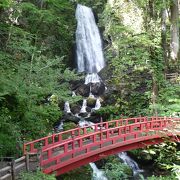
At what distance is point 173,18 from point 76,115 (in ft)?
32.7

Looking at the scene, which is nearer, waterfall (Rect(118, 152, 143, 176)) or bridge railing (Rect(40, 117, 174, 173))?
bridge railing (Rect(40, 117, 174, 173))

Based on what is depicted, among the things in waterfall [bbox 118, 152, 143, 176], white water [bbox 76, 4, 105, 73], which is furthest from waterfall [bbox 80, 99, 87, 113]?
waterfall [bbox 118, 152, 143, 176]

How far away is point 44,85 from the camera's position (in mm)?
12289

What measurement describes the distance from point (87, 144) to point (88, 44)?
1791 cm

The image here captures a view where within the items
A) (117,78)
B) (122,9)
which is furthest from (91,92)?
(122,9)

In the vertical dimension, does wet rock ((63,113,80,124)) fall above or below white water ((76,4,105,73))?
below

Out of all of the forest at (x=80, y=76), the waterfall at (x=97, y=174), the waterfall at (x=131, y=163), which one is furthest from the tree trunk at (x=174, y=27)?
the waterfall at (x=97, y=174)

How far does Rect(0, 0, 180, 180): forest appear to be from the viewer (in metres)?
11.6

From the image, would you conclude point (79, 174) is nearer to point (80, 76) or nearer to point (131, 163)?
point (131, 163)

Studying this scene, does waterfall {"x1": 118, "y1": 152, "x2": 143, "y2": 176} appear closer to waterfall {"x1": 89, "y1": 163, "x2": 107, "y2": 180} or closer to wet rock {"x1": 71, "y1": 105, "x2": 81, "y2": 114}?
waterfall {"x1": 89, "y1": 163, "x2": 107, "y2": 180}

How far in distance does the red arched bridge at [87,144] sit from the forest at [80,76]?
66cm

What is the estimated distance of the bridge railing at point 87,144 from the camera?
9878mm

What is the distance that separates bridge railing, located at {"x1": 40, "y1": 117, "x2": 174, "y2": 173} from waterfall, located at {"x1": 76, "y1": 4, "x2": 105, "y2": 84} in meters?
12.3

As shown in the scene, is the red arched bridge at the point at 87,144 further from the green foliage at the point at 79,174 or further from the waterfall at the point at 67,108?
the waterfall at the point at 67,108
